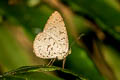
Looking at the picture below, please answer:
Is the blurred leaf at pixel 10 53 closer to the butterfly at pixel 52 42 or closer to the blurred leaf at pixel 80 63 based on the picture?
the blurred leaf at pixel 80 63

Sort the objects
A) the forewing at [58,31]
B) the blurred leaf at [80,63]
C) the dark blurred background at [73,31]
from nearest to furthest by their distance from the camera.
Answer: the forewing at [58,31], the blurred leaf at [80,63], the dark blurred background at [73,31]

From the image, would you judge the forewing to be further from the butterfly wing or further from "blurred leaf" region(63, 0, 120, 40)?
"blurred leaf" region(63, 0, 120, 40)

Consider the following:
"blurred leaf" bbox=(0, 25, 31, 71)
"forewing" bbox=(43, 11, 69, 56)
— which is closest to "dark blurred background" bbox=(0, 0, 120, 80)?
"blurred leaf" bbox=(0, 25, 31, 71)

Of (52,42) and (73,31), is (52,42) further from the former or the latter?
(73,31)

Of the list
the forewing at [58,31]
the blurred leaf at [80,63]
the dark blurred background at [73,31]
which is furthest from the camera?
the dark blurred background at [73,31]

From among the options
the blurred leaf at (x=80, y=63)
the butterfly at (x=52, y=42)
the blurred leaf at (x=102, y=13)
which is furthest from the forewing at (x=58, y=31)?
the blurred leaf at (x=102, y=13)

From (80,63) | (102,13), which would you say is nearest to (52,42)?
(80,63)
